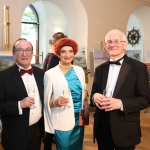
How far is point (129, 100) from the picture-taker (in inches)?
77.4

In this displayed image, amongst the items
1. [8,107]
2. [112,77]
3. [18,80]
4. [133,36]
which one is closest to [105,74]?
[112,77]

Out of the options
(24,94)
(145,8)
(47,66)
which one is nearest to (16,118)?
(24,94)

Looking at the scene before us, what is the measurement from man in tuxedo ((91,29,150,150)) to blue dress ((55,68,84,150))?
346 mm

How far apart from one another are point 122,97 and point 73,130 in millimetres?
697

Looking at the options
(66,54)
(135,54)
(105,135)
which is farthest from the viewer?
(135,54)

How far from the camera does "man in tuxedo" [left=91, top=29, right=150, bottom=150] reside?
195 cm

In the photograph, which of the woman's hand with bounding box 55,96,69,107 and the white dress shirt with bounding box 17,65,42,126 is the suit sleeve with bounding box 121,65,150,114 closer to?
the woman's hand with bounding box 55,96,69,107

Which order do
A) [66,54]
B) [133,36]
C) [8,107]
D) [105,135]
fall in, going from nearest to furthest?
[8,107] < [105,135] < [66,54] < [133,36]

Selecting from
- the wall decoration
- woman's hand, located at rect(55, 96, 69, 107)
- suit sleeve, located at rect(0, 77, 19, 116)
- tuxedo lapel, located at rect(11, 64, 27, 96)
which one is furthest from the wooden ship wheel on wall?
suit sleeve, located at rect(0, 77, 19, 116)

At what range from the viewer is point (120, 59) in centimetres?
207

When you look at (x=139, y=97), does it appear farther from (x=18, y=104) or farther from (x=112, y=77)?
(x=18, y=104)

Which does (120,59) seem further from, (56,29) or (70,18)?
(56,29)

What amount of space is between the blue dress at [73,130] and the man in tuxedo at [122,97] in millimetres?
346

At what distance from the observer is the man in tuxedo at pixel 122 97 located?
1.95 m
